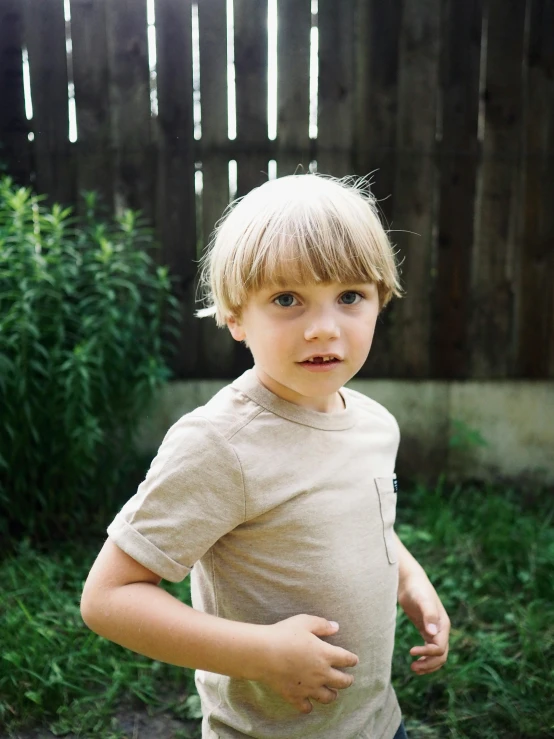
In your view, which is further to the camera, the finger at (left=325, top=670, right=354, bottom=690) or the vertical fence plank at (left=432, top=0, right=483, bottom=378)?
the vertical fence plank at (left=432, top=0, right=483, bottom=378)

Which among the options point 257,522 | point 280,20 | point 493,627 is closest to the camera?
point 257,522

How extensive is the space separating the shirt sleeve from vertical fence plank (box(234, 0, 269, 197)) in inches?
112

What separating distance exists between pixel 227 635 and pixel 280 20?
11.2 feet

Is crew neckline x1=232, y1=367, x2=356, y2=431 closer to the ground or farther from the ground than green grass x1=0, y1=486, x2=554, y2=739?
farther from the ground

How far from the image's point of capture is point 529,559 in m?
2.93

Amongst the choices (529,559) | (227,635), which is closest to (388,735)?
(227,635)

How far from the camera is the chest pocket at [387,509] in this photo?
1.26 m

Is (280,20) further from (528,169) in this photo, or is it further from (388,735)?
(388,735)

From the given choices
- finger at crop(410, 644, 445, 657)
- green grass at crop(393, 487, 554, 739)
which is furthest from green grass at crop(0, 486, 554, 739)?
finger at crop(410, 644, 445, 657)

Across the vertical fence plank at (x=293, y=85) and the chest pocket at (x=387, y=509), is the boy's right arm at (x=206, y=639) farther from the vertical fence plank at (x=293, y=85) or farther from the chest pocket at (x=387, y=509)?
the vertical fence plank at (x=293, y=85)

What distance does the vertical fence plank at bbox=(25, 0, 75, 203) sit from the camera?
3.60m

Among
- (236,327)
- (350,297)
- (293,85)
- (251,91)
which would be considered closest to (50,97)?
(251,91)

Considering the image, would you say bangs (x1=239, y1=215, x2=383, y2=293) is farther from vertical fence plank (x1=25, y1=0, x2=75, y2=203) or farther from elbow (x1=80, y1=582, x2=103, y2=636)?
vertical fence plank (x1=25, y1=0, x2=75, y2=203)

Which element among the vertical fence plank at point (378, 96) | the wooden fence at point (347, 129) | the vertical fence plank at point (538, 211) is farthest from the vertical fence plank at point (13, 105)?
the vertical fence plank at point (538, 211)
